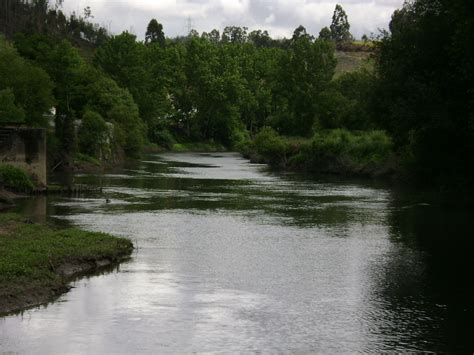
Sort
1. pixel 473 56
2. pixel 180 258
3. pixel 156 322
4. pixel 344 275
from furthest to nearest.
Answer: pixel 473 56, pixel 180 258, pixel 344 275, pixel 156 322

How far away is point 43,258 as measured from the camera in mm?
26234

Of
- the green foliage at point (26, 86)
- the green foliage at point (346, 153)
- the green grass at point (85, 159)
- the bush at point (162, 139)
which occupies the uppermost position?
the green foliage at point (26, 86)

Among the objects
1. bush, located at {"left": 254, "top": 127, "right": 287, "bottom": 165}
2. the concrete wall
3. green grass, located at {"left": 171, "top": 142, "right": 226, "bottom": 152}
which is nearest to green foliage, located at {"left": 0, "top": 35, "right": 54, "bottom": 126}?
the concrete wall

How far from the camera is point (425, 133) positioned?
52.6 m

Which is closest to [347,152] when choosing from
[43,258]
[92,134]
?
[92,134]

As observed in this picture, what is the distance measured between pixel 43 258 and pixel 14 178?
90.8 feet

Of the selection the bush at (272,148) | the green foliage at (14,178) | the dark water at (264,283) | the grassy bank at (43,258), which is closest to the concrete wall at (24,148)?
the green foliage at (14,178)

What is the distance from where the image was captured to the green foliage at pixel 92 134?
93.7 m

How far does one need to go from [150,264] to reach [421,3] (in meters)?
33.4

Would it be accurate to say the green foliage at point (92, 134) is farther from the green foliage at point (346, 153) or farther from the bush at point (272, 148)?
the bush at point (272, 148)

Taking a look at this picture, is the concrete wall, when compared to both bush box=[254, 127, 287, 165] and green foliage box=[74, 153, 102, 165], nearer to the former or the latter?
green foliage box=[74, 153, 102, 165]

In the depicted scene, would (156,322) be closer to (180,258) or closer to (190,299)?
(190,299)

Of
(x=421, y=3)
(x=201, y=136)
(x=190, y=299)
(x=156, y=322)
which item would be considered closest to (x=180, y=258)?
(x=190, y=299)

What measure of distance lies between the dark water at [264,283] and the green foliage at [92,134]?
43.4m
